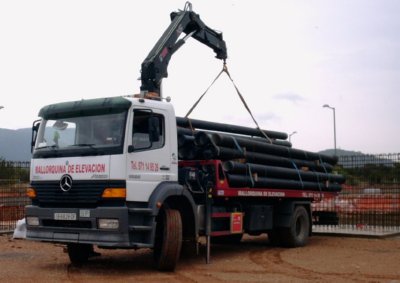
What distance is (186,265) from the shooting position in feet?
38.8

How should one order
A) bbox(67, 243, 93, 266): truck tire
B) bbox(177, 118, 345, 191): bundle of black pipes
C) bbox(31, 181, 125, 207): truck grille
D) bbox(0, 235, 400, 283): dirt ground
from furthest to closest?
bbox(177, 118, 345, 191): bundle of black pipes < bbox(67, 243, 93, 266): truck tire < bbox(0, 235, 400, 283): dirt ground < bbox(31, 181, 125, 207): truck grille

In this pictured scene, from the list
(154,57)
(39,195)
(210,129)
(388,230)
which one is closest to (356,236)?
(388,230)

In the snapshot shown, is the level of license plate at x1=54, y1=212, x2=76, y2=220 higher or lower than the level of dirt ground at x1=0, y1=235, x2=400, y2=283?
higher

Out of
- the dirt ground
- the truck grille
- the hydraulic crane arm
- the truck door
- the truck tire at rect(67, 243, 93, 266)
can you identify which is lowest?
the dirt ground

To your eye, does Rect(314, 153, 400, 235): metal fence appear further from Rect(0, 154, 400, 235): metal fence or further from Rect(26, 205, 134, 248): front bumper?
Rect(26, 205, 134, 248): front bumper

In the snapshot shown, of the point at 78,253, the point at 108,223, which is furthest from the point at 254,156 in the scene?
the point at 108,223

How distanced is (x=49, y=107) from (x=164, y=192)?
108 inches

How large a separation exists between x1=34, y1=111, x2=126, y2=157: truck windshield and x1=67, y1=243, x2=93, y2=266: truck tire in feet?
6.75

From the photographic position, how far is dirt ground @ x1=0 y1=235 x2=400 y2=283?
33.6 feet

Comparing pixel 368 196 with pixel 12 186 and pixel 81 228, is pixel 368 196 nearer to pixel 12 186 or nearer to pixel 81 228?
pixel 12 186

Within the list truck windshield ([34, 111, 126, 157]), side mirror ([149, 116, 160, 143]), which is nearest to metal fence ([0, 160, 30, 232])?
truck windshield ([34, 111, 126, 157])

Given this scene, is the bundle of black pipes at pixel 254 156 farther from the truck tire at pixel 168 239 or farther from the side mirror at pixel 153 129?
the truck tire at pixel 168 239

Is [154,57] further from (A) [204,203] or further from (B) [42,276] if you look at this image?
(B) [42,276]

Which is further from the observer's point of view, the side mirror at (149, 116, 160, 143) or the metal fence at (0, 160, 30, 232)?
the metal fence at (0, 160, 30, 232)
